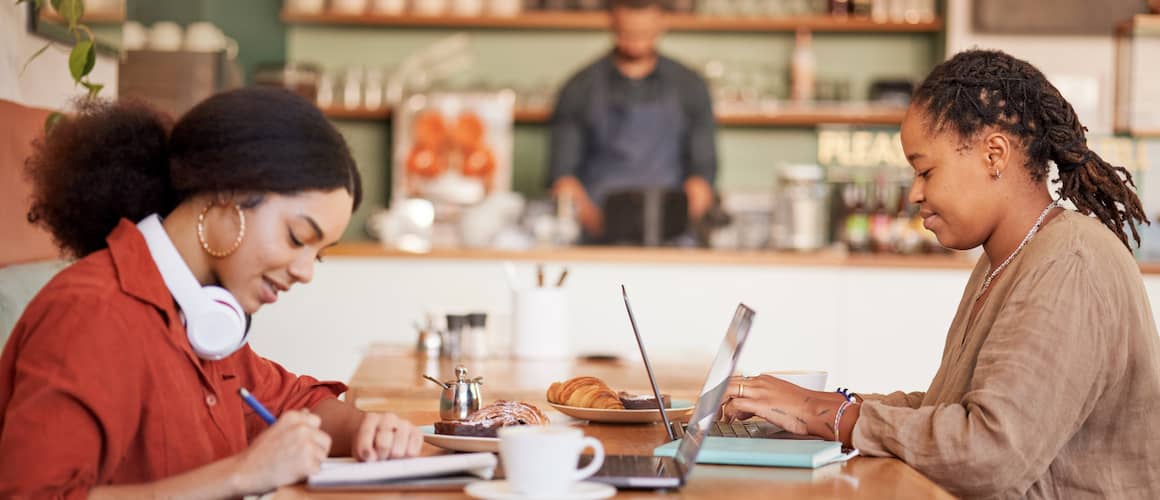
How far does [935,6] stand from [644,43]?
1722mm

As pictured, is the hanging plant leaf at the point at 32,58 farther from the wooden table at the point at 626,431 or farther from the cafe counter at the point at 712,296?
the cafe counter at the point at 712,296

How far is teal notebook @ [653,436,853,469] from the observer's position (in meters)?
1.60

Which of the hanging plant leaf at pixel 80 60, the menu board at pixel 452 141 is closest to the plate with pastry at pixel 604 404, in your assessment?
the hanging plant leaf at pixel 80 60

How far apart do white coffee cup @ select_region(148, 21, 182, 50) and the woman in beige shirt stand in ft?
12.7

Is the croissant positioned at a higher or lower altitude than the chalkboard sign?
lower

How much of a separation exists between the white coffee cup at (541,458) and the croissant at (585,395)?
0.66 meters

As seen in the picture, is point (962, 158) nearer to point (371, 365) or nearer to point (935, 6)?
point (371, 365)

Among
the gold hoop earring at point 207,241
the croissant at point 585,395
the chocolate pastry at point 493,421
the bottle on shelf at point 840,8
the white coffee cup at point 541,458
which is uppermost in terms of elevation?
the bottle on shelf at point 840,8

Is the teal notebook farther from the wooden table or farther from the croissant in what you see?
the croissant

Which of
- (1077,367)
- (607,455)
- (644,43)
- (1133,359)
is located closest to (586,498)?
(607,455)

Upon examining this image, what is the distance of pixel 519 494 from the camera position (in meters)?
1.34

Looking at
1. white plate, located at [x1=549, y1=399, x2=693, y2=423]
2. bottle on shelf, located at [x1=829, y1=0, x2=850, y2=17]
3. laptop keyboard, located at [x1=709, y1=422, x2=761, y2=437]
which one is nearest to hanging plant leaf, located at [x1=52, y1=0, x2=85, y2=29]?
white plate, located at [x1=549, y1=399, x2=693, y2=423]

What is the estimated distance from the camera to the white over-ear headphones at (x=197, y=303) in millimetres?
1530

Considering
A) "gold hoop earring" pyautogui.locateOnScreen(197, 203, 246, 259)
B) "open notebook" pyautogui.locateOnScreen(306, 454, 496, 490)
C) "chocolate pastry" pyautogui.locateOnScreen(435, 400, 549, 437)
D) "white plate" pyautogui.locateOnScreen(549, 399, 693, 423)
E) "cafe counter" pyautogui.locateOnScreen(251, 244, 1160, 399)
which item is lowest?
"cafe counter" pyautogui.locateOnScreen(251, 244, 1160, 399)
